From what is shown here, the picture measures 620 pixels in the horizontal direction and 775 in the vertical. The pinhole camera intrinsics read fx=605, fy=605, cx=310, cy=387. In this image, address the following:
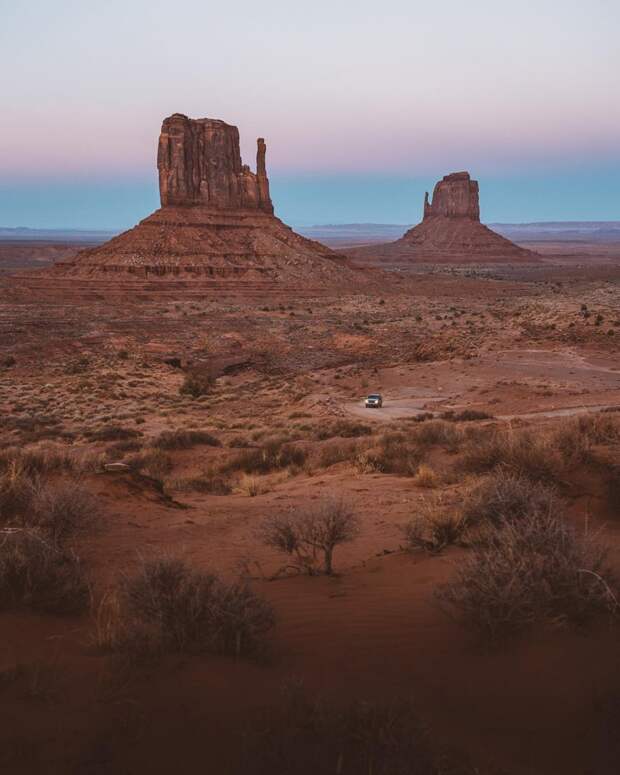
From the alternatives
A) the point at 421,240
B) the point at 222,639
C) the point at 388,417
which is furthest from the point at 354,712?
the point at 421,240

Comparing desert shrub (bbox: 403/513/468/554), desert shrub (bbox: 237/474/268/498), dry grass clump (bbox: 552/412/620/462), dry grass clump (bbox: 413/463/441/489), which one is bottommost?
desert shrub (bbox: 237/474/268/498)

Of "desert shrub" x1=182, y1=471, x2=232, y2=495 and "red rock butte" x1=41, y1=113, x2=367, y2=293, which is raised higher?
"red rock butte" x1=41, y1=113, x2=367, y2=293

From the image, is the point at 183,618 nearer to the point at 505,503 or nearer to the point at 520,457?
the point at 505,503

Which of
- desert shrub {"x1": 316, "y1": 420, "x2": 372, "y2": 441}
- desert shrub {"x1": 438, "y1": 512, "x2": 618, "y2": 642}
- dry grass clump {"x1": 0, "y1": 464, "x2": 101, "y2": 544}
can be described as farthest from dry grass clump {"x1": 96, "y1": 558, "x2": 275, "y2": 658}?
desert shrub {"x1": 316, "y1": 420, "x2": 372, "y2": 441}

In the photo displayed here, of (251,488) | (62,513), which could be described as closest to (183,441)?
(251,488)

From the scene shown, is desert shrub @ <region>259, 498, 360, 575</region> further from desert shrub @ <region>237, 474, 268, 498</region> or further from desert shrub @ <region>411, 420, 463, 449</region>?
desert shrub @ <region>411, 420, 463, 449</region>

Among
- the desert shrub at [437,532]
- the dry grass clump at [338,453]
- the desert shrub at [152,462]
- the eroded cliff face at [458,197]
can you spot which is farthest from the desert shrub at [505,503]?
the eroded cliff face at [458,197]

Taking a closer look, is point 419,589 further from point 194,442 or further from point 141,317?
point 141,317
